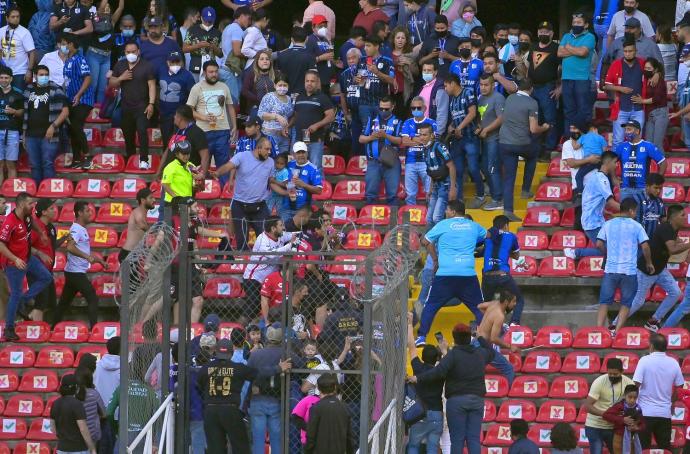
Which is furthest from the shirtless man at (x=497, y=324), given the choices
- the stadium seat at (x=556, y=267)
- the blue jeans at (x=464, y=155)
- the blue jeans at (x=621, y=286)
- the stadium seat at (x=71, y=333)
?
the stadium seat at (x=71, y=333)

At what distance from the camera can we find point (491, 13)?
28453 millimetres

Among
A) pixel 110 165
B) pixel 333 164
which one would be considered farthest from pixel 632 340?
pixel 110 165

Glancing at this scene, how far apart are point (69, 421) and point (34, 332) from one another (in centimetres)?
310

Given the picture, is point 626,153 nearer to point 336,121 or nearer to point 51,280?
point 336,121

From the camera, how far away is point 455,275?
1812cm

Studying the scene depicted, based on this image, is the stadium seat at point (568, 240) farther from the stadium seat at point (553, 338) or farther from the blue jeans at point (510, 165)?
the stadium seat at point (553, 338)

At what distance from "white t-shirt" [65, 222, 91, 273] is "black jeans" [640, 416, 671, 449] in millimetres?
6745

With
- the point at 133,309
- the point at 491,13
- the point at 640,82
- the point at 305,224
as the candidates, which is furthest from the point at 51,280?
the point at 491,13

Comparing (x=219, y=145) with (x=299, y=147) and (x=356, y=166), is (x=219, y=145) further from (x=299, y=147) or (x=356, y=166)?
(x=356, y=166)

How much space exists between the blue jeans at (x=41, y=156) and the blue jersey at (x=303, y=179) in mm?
3641

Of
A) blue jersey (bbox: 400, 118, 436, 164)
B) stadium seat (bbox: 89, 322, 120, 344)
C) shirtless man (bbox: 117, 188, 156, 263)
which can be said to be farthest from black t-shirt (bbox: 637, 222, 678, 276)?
stadium seat (bbox: 89, 322, 120, 344)

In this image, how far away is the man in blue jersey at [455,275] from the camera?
1814 centimetres

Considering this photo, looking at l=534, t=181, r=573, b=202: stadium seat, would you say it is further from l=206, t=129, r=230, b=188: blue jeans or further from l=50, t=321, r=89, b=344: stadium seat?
l=50, t=321, r=89, b=344: stadium seat

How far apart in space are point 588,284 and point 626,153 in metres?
1.72
